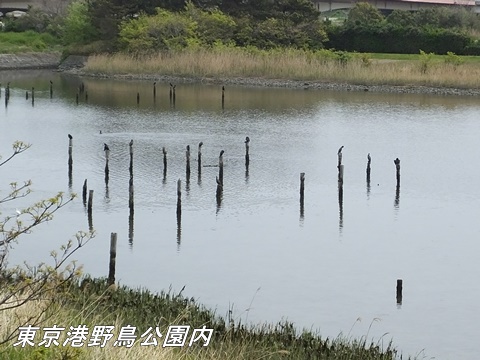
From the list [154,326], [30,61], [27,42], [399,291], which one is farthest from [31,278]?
[27,42]

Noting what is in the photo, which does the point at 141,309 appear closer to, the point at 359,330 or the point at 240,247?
the point at 359,330

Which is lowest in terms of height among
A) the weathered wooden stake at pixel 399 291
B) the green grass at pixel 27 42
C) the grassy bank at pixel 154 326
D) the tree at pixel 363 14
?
the weathered wooden stake at pixel 399 291

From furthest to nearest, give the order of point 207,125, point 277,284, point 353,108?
1. point 353,108
2. point 207,125
3. point 277,284

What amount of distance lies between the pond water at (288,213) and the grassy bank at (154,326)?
309 centimetres

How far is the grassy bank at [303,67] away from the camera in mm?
77625

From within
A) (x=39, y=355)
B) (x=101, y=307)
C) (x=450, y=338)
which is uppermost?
(x=39, y=355)

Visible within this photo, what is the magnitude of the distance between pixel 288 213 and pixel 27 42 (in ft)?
242

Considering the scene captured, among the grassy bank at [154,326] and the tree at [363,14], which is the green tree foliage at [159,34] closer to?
the tree at [363,14]

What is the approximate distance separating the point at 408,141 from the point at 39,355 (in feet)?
139

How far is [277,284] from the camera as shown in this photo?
2741cm

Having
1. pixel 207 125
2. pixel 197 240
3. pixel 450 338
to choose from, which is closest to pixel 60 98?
pixel 207 125

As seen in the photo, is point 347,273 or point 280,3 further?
point 280,3

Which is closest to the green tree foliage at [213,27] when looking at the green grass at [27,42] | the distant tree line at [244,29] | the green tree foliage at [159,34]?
the distant tree line at [244,29]

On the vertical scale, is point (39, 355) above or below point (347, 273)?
above
